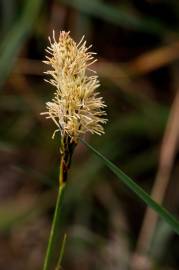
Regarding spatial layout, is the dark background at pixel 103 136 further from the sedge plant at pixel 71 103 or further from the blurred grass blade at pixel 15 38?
the sedge plant at pixel 71 103

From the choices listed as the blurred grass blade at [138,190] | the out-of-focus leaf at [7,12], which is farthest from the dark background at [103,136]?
the blurred grass blade at [138,190]

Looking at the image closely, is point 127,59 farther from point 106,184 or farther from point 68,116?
point 68,116

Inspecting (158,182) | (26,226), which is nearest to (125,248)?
(158,182)

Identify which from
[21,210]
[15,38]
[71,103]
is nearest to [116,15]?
[15,38]

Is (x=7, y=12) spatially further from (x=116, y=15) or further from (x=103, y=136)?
(x=103, y=136)

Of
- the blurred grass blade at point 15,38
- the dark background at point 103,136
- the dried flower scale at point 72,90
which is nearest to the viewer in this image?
the dried flower scale at point 72,90

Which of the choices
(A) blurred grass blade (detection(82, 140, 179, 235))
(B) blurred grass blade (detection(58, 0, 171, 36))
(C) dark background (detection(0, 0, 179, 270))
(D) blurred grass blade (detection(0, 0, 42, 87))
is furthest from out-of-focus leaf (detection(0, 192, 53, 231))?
(A) blurred grass blade (detection(82, 140, 179, 235))
